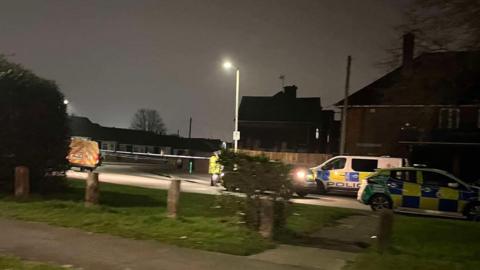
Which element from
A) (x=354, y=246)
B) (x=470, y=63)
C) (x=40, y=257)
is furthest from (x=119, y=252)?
(x=470, y=63)

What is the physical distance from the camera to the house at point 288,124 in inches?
2359

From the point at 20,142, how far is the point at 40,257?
24.6 feet

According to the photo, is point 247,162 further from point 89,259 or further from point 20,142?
point 20,142

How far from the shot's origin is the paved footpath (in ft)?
25.8

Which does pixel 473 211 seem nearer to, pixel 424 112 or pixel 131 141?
pixel 424 112

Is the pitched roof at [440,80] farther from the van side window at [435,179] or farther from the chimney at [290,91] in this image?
the chimney at [290,91]

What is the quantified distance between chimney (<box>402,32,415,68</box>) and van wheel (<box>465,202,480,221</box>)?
717cm

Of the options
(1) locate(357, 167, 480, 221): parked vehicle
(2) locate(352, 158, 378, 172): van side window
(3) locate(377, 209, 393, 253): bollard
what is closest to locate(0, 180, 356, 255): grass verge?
(3) locate(377, 209, 393, 253): bollard

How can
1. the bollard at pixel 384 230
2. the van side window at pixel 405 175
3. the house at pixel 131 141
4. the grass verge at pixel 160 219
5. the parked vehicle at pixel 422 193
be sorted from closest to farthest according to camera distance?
the bollard at pixel 384 230, the grass verge at pixel 160 219, the parked vehicle at pixel 422 193, the van side window at pixel 405 175, the house at pixel 131 141

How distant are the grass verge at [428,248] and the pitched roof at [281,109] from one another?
154ft

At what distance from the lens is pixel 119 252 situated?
851cm

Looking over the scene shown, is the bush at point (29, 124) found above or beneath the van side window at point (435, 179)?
above

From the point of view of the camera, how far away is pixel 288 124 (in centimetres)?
6081

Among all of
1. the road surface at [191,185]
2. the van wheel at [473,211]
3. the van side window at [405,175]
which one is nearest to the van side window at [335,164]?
the road surface at [191,185]
